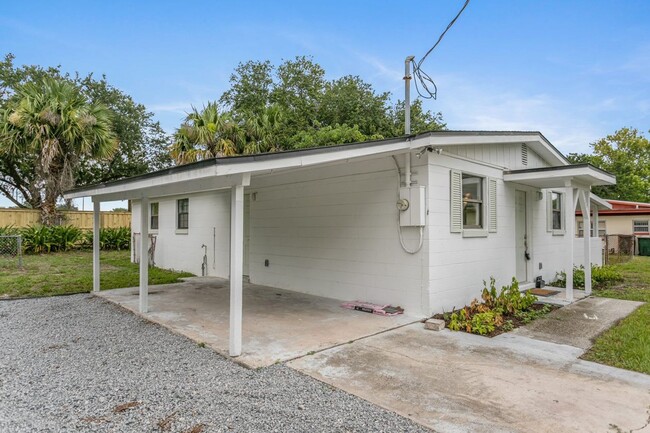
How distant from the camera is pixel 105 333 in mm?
4902

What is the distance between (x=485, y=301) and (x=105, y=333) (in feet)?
18.3

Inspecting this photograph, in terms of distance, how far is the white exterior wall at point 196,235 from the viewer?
31.8 feet

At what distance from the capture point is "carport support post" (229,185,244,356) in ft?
12.7

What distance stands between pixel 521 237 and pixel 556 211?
202cm

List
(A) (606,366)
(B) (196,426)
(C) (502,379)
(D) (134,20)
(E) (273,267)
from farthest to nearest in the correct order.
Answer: (D) (134,20)
(E) (273,267)
(A) (606,366)
(C) (502,379)
(B) (196,426)

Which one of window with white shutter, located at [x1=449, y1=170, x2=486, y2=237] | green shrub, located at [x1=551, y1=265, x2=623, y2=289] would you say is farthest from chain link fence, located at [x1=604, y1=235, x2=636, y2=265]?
window with white shutter, located at [x1=449, y1=170, x2=486, y2=237]

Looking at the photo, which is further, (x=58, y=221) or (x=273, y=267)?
(x=58, y=221)

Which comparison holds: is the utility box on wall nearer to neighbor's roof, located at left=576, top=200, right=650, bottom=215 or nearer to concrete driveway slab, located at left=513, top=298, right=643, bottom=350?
concrete driveway slab, located at left=513, top=298, right=643, bottom=350

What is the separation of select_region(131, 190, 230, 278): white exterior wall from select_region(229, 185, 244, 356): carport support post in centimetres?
561

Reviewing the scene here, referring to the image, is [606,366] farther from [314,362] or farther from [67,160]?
[67,160]

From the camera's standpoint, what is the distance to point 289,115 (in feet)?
60.5

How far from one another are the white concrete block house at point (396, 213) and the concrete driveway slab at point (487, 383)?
126 centimetres

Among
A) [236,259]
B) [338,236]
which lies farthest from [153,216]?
[236,259]

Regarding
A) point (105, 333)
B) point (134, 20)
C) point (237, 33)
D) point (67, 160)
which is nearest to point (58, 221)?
point (67, 160)
